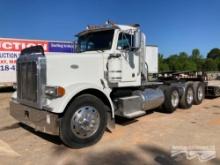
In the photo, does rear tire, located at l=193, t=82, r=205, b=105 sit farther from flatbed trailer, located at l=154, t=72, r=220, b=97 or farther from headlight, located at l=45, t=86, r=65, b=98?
headlight, located at l=45, t=86, r=65, b=98

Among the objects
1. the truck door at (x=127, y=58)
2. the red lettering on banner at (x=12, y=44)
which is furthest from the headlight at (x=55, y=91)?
the red lettering on banner at (x=12, y=44)

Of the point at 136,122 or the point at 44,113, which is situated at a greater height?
the point at 44,113

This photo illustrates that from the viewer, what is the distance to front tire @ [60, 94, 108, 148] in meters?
5.17

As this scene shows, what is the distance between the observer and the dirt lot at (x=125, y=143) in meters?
4.72

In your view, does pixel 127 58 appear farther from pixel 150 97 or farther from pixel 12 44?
pixel 12 44

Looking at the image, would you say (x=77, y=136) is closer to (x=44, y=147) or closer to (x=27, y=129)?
(x=44, y=147)

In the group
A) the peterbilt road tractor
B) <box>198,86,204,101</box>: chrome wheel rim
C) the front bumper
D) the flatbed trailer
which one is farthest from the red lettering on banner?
<box>198,86,204,101</box>: chrome wheel rim

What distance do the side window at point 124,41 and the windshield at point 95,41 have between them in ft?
0.79

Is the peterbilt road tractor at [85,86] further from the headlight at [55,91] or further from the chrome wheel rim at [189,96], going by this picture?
the chrome wheel rim at [189,96]

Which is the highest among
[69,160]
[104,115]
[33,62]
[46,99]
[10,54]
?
[10,54]

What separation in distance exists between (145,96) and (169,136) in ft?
5.61

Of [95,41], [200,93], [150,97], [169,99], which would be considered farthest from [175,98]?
[95,41]

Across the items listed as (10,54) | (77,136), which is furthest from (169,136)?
(10,54)

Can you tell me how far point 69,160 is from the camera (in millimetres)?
4703
